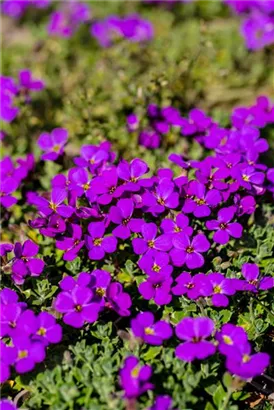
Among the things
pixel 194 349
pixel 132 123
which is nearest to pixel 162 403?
pixel 194 349

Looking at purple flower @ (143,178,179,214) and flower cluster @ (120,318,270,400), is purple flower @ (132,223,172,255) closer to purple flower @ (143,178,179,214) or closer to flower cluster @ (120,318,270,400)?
purple flower @ (143,178,179,214)

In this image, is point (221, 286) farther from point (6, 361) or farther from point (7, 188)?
point (7, 188)

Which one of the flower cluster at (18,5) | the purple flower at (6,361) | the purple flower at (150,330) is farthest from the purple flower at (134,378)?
the flower cluster at (18,5)

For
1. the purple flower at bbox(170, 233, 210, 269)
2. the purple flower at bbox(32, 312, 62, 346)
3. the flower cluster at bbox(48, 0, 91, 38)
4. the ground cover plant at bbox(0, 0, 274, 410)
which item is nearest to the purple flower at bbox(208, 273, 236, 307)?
the ground cover plant at bbox(0, 0, 274, 410)

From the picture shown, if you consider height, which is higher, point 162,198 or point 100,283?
point 162,198

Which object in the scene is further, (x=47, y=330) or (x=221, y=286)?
(x=221, y=286)

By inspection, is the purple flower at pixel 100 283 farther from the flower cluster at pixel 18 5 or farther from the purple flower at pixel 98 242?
the flower cluster at pixel 18 5
